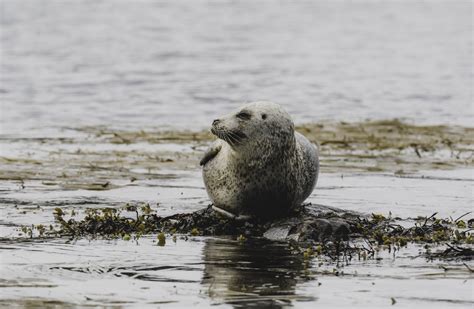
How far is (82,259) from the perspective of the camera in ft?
30.6

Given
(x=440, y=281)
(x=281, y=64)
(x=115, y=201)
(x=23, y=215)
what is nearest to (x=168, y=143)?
(x=115, y=201)

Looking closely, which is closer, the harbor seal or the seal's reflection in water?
the seal's reflection in water

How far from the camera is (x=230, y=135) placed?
10844 millimetres

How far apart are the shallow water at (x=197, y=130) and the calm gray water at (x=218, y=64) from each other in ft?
0.26

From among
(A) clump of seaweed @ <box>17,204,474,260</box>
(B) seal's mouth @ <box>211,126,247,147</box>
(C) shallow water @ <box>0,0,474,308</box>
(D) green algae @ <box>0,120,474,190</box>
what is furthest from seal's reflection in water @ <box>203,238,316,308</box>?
(D) green algae @ <box>0,120,474,190</box>

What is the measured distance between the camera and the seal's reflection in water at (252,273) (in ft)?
26.3

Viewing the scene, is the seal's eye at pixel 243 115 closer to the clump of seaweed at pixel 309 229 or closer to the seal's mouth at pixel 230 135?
the seal's mouth at pixel 230 135

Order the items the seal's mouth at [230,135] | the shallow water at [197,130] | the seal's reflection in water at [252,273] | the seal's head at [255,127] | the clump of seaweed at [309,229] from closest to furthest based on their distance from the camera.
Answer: the seal's reflection in water at [252,273]
the shallow water at [197,130]
the clump of seaweed at [309,229]
the seal's mouth at [230,135]
the seal's head at [255,127]

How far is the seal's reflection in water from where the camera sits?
8.01 m

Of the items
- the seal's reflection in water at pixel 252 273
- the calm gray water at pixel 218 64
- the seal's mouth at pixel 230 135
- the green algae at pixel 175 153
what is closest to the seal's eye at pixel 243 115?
the seal's mouth at pixel 230 135

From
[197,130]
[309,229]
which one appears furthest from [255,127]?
[197,130]

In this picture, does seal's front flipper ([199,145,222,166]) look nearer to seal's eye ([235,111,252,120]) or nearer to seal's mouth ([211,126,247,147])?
seal's mouth ([211,126,247,147])

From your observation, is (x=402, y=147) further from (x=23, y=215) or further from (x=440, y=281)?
(x=440, y=281)

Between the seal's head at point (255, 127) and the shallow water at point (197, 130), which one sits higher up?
the seal's head at point (255, 127)
